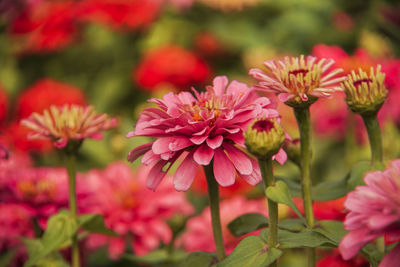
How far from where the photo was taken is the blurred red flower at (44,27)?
1.31 metres

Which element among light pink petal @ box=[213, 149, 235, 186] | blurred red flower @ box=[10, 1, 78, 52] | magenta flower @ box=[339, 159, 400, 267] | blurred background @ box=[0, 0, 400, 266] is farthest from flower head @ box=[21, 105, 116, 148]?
blurred red flower @ box=[10, 1, 78, 52]

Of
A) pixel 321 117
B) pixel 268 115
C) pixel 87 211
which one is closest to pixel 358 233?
pixel 268 115

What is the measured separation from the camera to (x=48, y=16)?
54.7 inches

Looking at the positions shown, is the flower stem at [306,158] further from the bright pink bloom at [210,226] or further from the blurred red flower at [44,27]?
the blurred red flower at [44,27]

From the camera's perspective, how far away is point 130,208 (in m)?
0.80

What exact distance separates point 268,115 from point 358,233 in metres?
0.14

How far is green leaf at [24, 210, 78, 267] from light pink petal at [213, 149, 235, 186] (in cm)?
19

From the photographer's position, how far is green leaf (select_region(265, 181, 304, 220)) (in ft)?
1.37

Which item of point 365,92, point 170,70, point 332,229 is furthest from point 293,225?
point 170,70

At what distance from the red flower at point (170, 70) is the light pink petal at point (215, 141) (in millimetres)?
818

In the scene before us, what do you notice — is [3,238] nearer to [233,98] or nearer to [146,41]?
[233,98]

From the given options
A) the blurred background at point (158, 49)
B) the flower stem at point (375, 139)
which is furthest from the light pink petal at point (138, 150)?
the blurred background at point (158, 49)

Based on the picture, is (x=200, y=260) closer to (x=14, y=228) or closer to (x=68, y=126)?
(x=68, y=126)

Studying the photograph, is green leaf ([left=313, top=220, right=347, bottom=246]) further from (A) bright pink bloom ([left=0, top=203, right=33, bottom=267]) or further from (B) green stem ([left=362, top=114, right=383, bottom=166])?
(A) bright pink bloom ([left=0, top=203, right=33, bottom=267])
